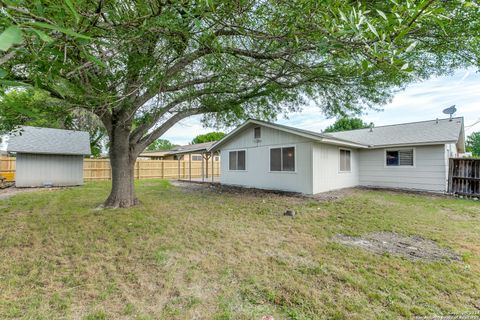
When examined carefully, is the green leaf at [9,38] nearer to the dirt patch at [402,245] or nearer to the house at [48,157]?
the dirt patch at [402,245]

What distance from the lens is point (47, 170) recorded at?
38.9ft

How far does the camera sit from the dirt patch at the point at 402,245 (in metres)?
3.45

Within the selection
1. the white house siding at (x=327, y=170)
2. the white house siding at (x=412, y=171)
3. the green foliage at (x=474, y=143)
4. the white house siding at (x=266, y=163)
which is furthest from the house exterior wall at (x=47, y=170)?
the green foliage at (x=474, y=143)

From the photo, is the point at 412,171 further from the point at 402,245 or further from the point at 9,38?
the point at 9,38

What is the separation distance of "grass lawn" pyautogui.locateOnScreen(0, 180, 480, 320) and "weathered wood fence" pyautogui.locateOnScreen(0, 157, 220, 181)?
1044cm

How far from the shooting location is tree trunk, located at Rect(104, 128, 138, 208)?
6.35m

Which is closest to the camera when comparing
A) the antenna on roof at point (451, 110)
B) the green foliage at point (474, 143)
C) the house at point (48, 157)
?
the antenna on roof at point (451, 110)

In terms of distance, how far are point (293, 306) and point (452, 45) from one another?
4586mm

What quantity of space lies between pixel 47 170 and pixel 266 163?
11.2 meters

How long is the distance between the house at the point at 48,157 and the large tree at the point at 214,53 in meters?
7.81

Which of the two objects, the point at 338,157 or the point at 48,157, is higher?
the point at 48,157

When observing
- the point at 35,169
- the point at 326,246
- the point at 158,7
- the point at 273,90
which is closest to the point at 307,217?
the point at 326,246

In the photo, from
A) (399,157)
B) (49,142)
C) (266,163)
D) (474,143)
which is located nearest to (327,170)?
(266,163)

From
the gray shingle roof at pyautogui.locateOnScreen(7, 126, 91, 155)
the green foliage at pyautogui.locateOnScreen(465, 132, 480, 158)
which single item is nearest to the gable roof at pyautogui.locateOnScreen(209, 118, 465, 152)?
the gray shingle roof at pyautogui.locateOnScreen(7, 126, 91, 155)
